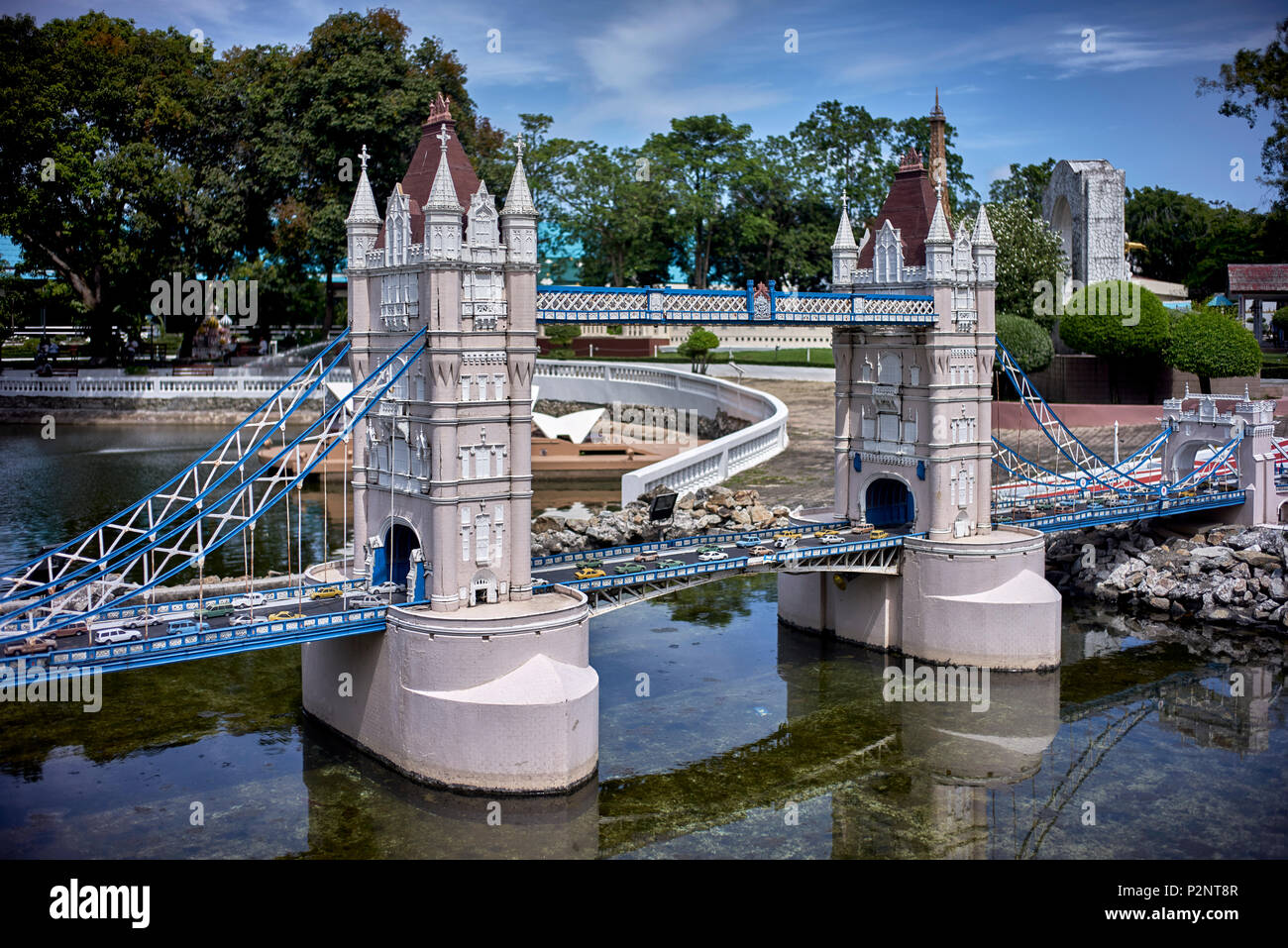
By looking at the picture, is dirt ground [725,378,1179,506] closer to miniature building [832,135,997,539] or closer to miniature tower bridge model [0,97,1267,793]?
miniature tower bridge model [0,97,1267,793]

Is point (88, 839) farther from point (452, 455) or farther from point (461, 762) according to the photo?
point (452, 455)

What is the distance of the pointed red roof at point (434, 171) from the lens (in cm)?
3388

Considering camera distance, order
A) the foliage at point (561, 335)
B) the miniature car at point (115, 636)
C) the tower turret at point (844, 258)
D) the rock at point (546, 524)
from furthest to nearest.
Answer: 1. the foliage at point (561, 335)
2. the rock at point (546, 524)
3. the tower turret at point (844, 258)
4. the miniature car at point (115, 636)

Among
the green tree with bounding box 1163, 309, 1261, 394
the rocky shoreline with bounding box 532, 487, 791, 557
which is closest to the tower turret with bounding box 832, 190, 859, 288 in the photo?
the rocky shoreline with bounding box 532, 487, 791, 557

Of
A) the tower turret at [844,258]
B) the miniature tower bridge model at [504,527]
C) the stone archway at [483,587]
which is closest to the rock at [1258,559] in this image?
the miniature tower bridge model at [504,527]

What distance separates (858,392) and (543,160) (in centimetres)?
6442

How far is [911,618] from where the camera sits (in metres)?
41.8

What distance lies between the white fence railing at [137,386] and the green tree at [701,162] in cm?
3185

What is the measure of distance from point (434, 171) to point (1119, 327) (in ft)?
151

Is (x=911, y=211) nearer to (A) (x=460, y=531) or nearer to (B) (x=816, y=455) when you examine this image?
(A) (x=460, y=531)

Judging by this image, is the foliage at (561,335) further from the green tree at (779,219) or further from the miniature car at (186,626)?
the miniature car at (186,626)

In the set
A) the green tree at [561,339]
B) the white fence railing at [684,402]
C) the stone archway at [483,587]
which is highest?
the green tree at [561,339]

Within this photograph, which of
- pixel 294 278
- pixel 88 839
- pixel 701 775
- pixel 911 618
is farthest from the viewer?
pixel 294 278
